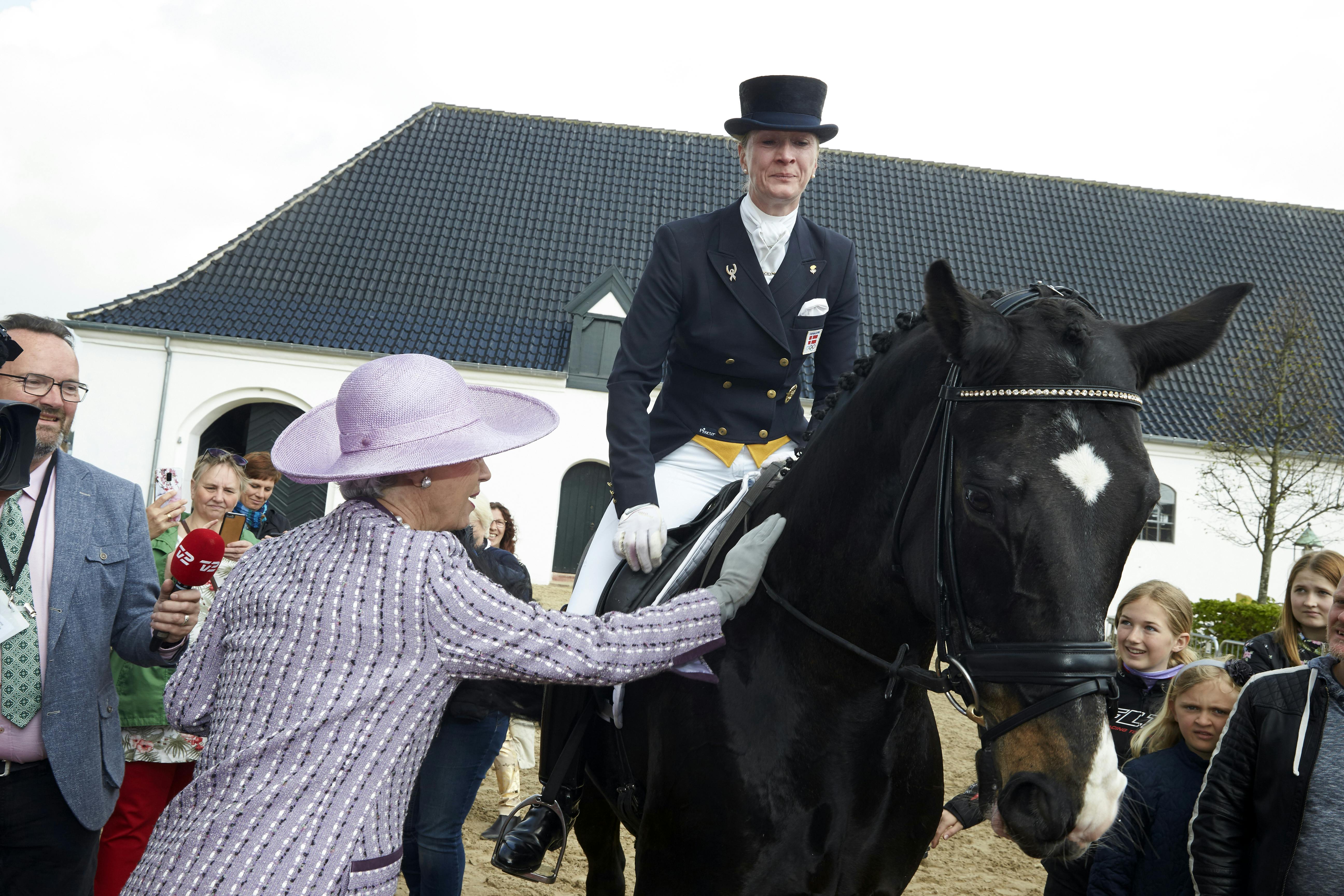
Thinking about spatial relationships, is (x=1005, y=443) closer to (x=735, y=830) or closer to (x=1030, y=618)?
(x=1030, y=618)

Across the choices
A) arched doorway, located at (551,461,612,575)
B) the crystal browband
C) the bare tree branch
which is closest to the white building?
arched doorway, located at (551,461,612,575)

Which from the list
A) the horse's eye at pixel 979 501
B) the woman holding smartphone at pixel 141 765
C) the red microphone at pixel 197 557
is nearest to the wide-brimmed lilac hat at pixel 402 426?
the red microphone at pixel 197 557

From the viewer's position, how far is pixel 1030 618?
5.83ft

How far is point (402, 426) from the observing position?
6.92ft

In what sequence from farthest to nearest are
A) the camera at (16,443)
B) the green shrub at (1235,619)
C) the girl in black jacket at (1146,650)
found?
the green shrub at (1235,619)
the girl in black jacket at (1146,650)
the camera at (16,443)

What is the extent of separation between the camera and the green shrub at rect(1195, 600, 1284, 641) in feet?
46.6

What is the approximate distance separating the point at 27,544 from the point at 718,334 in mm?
2111

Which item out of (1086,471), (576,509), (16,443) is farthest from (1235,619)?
(16,443)

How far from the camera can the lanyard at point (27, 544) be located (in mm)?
2787

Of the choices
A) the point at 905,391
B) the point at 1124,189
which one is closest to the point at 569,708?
the point at 905,391

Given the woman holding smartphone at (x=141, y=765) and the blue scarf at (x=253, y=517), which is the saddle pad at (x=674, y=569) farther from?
the blue scarf at (x=253, y=517)

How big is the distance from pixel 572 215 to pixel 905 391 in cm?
2244

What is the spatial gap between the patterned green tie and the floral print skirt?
1.05 m

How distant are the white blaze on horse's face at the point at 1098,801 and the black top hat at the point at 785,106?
2.04 metres
